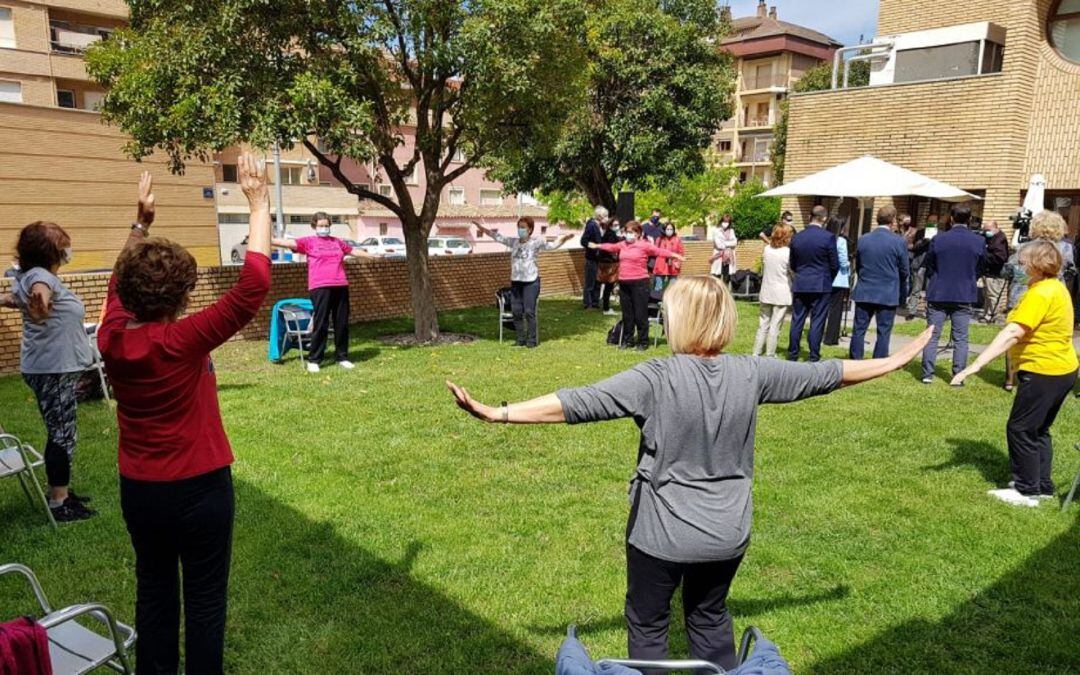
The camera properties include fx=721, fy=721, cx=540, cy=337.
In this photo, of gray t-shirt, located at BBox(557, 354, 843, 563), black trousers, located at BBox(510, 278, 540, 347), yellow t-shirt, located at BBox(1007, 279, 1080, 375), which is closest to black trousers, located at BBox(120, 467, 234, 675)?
gray t-shirt, located at BBox(557, 354, 843, 563)

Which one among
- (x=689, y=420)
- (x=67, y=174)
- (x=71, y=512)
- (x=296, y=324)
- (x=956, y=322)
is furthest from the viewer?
(x=67, y=174)

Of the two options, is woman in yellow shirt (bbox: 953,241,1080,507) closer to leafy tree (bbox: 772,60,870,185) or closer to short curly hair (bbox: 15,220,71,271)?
short curly hair (bbox: 15,220,71,271)

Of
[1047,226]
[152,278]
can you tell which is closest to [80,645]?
[152,278]

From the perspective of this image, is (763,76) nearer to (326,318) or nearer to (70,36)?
(70,36)

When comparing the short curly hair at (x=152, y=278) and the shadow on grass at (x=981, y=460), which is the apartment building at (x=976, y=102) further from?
the short curly hair at (x=152, y=278)

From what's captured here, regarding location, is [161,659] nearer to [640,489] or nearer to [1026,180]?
[640,489]

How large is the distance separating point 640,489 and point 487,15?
335 inches

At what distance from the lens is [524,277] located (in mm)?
11023

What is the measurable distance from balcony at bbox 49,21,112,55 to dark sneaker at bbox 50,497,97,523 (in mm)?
34288

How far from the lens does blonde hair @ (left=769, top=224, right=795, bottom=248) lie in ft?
31.3

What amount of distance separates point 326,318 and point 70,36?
3233cm

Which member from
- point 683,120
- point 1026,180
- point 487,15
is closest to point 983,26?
point 1026,180

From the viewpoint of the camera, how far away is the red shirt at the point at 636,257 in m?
10.6

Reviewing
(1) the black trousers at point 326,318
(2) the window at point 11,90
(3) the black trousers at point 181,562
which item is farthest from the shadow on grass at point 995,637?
(2) the window at point 11,90
